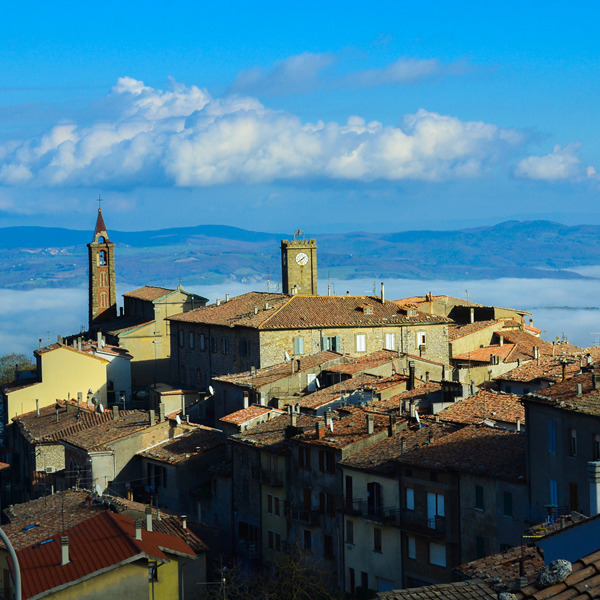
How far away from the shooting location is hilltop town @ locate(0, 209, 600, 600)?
26.0 metres

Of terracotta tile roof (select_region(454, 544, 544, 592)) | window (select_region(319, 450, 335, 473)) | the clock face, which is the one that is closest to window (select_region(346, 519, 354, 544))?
window (select_region(319, 450, 335, 473))

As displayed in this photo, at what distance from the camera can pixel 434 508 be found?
97.8 feet

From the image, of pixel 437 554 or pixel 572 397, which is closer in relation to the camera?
pixel 572 397

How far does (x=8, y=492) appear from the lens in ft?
172

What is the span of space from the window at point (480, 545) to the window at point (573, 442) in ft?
12.8

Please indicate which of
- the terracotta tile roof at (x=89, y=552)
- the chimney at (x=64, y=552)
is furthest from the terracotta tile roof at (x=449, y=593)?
the chimney at (x=64, y=552)

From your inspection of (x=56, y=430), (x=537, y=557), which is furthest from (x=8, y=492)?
(x=537, y=557)

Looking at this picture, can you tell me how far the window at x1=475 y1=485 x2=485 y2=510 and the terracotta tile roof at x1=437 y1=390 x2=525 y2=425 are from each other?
5.51 meters

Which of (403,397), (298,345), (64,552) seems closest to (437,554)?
(64,552)

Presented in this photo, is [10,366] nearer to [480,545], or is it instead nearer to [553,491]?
[480,545]

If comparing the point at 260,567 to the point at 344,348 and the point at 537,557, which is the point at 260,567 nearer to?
the point at 537,557

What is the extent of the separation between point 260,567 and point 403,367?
50.3 ft

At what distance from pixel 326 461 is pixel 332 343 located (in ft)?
76.3

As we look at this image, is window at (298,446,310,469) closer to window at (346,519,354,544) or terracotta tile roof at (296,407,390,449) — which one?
terracotta tile roof at (296,407,390,449)
